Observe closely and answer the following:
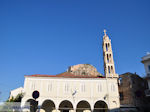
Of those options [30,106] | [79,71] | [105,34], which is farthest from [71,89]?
[79,71]

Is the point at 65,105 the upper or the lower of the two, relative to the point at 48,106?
upper

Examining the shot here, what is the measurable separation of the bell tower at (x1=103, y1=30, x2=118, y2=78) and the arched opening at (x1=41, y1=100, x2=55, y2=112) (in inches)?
525

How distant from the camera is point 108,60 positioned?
34.8 meters

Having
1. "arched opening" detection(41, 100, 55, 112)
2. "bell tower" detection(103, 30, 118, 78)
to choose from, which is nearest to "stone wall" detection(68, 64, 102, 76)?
"bell tower" detection(103, 30, 118, 78)

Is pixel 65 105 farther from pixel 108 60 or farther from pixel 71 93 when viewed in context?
pixel 108 60

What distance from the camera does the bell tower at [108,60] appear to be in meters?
32.3

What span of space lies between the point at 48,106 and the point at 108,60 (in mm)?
17437

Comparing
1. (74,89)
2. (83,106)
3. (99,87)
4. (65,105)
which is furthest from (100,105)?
(65,105)

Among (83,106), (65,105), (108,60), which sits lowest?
(83,106)

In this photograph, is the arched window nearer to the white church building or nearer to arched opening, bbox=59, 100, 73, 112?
the white church building

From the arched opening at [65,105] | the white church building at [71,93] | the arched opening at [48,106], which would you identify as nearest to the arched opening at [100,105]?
the white church building at [71,93]

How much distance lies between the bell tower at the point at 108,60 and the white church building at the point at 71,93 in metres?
0.22

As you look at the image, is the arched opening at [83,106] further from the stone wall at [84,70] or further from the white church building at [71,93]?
the stone wall at [84,70]

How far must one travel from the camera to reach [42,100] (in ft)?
92.2
